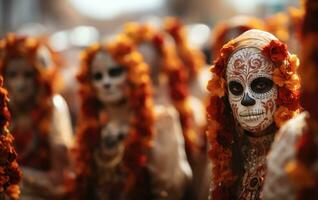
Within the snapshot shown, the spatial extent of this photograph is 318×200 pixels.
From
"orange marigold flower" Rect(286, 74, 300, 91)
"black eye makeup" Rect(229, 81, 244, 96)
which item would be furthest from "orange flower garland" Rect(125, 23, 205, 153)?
"orange marigold flower" Rect(286, 74, 300, 91)

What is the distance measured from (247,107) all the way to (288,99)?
0.78ft

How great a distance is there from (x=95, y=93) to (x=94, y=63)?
248 mm

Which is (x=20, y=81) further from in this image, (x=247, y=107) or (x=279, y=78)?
(x=279, y=78)

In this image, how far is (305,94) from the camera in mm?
2996

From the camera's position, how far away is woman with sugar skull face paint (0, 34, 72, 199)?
592 centimetres

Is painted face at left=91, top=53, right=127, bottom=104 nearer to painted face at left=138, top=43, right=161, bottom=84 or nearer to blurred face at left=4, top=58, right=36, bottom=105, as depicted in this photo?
blurred face at left=4, top=58, right=36, bottom=105

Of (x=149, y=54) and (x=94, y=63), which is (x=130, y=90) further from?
(x=149, y=54)

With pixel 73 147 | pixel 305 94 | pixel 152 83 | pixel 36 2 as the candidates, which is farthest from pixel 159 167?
pixel 36 2

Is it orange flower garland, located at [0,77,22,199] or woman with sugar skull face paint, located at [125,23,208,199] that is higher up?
woman with sugar skull face paint, located at [125,23,208,199]

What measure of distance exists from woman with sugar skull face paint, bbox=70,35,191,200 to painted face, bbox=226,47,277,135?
1498mm

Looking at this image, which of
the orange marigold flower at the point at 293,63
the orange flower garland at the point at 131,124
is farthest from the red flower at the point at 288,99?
the orange flower garland at the point at 131,124

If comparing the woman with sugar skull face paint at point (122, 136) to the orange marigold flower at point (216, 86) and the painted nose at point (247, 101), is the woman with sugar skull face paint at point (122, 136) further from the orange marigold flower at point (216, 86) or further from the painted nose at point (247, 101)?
the painted nose at point (247, 101)

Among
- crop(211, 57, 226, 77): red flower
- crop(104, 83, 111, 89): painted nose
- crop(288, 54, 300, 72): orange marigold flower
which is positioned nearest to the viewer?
crop(288, 54, 300, 72): orange marigold flower

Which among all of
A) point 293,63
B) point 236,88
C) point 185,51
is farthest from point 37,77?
point 293,63
